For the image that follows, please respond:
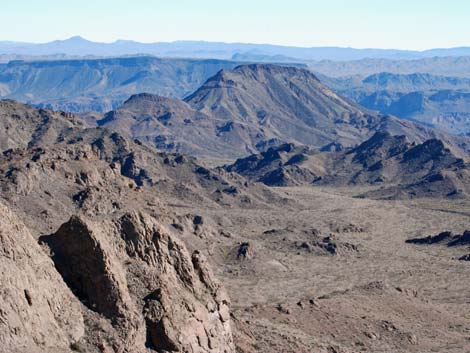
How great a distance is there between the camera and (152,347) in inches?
1296

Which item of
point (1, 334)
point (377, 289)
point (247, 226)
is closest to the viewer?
point (1, 334)

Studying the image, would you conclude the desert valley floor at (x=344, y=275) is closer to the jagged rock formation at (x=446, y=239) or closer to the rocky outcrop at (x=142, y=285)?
the jagged rock formation at (x=446, y=239)

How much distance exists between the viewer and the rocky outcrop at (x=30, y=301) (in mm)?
27656

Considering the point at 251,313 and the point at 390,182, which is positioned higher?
the point at 251,313

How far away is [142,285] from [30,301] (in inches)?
271

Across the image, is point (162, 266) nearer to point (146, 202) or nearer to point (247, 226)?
point (146, 202)

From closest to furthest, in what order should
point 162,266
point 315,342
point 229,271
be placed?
1. point 162,266
2. point 315,342
3. point 229,271

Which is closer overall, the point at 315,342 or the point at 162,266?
the point at 162,266

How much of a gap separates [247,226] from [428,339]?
5847 centimetres

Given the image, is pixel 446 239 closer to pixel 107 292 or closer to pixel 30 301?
pixel 107 292

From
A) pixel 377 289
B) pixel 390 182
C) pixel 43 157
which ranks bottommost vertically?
pixel 390 182

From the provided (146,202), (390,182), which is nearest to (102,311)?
(146,202)

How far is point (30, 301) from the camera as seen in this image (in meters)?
29.0

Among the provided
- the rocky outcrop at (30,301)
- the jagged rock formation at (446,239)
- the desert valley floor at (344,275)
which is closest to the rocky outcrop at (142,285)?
the rocky outcrop at (30,301)
